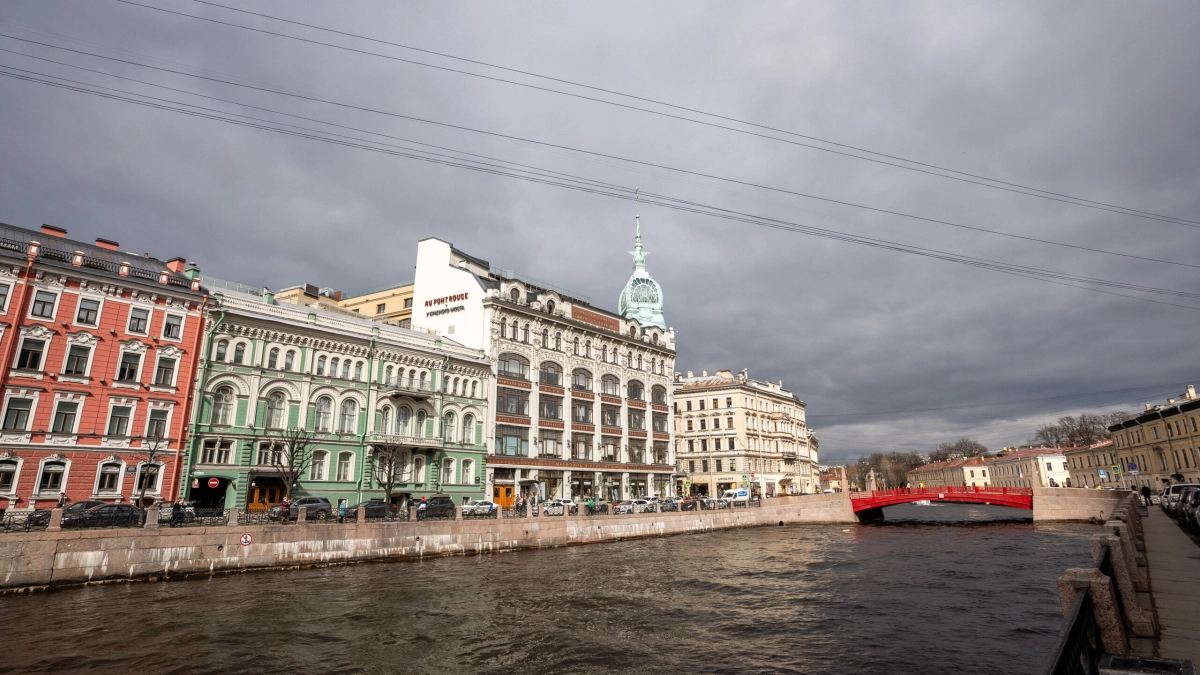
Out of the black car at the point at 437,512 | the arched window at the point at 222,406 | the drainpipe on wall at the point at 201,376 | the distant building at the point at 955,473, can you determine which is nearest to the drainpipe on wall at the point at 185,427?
the drainpipe on wall at the point at 201,376

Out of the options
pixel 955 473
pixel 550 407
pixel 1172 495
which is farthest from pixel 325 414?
pixel 955 473

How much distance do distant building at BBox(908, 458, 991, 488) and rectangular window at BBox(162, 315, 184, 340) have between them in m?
142

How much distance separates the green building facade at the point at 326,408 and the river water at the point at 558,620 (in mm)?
13461

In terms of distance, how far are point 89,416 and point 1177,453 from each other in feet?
322

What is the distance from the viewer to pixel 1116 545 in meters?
9.07

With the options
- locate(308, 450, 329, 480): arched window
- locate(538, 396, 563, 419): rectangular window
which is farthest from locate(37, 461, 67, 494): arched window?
locate(538, 396, 563, 419): rectangular window

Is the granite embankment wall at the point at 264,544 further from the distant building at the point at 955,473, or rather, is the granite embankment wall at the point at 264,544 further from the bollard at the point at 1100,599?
the distant building at the point at 955,473

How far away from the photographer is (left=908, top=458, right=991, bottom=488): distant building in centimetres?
15238

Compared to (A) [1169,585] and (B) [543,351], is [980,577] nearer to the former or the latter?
(A) [1169,585]

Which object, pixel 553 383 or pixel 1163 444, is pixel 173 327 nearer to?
pixel 553 383

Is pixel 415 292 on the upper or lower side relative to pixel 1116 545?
upper

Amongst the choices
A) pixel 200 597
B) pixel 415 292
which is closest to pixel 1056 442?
pixel 415 292

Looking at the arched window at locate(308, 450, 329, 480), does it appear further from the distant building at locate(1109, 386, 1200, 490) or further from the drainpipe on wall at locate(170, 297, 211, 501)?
the distant building at locate(1109, 386, 1200, 490)

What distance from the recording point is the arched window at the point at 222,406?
127 ft
